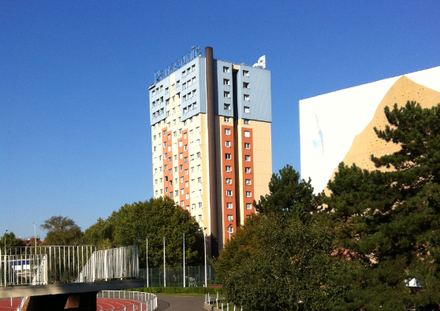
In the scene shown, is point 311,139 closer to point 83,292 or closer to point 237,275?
point 237,275

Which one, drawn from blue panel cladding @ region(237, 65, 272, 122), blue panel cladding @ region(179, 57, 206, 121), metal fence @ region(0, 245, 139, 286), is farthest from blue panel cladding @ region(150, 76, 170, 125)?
metal fence @ region(0, 245, 139, 286)

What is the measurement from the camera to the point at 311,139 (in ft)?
204

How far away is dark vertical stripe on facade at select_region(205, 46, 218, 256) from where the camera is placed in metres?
88.8

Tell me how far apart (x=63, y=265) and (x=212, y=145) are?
6740cm

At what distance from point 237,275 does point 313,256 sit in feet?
15.2

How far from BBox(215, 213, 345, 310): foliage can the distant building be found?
24.7 metres

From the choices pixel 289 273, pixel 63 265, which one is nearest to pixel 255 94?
pixel 289 273

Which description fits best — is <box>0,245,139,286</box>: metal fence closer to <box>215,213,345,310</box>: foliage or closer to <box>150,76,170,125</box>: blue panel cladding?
<box>215,213,345,310</box>: foliage

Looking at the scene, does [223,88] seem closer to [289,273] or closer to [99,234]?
[99,234]

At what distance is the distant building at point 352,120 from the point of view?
2028 inches

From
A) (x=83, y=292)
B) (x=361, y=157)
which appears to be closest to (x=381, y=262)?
(x=83, y=292)

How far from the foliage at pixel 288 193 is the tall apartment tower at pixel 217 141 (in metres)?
33.9

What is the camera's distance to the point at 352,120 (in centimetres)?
5725

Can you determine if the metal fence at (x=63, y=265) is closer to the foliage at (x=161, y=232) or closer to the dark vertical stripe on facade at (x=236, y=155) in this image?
the foliage at (x=161, y=232)
